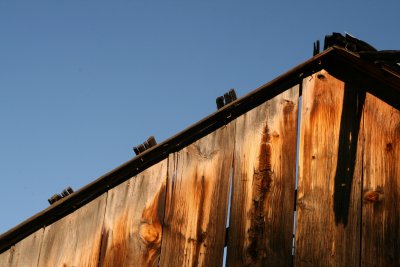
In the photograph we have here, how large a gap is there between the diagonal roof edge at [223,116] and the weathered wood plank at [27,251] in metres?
0.04

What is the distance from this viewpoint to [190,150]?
429 cm

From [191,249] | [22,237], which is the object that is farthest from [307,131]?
[22,237]

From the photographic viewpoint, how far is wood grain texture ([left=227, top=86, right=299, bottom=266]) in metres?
3.94

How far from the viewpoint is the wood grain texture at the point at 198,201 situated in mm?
3980

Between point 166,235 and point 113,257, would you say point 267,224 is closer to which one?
point 166,235

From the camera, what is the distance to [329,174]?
4121 millimetres

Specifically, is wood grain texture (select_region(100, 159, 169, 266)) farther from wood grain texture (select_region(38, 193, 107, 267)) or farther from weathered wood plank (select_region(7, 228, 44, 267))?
weathered wood plank (select_region(7, 228, 44, 267))

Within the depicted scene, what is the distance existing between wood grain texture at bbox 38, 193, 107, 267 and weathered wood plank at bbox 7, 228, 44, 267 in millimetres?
37

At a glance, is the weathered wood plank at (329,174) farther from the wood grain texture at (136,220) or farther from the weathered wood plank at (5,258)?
the weathered wood plank at (5,258)

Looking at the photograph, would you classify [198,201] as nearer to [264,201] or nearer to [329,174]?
[264,201]

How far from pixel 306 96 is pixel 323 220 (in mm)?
940

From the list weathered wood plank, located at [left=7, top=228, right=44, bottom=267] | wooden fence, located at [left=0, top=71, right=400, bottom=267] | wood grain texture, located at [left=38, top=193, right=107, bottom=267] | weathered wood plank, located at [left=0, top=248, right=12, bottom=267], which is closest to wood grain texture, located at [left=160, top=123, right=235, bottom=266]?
wooden fence, located at [left=0, top=71, right=400, bottom=267]

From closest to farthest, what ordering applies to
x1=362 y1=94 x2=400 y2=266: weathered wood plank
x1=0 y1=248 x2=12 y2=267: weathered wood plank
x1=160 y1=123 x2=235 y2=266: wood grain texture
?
1. x1=362 y1=94 x2=400 y2=266: weathered wood plank
2. x1=160 y1=123 x2=235 y2=266: wood grain texture
3. x1=0 y1=248 x2=12 y2=267: weathered wood plank

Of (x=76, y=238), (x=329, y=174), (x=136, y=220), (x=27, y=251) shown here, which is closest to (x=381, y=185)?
(x=329, y=174)
